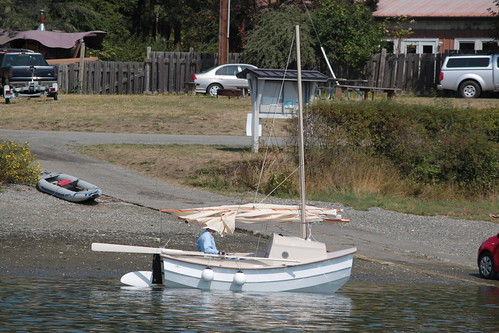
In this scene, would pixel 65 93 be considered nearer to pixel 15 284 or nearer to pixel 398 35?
pixel 398 35

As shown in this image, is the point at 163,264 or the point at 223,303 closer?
the point at 223,303

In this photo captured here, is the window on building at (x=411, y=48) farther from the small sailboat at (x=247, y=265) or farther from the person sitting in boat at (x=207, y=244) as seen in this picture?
the person sitting in boat at (x=207, y=244)

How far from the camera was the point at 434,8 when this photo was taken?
49594mm

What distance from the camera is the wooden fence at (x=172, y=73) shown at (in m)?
44.3

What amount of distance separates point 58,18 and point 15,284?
150 ft

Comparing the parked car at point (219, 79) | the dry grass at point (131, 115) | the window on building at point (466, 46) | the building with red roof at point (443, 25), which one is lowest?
the dry grass at point (131, 115)

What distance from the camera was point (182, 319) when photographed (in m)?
12.6

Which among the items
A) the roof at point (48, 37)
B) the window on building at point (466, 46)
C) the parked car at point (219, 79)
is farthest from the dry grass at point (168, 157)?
the window on building at point (466, 46)

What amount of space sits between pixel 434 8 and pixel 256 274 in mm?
37445

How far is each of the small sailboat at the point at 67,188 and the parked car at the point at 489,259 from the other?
9115mm

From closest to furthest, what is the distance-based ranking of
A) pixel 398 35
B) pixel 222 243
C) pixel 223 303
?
pixel 223 303
pixel 222 243
pixel 398 35

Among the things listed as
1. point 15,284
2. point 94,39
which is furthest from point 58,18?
point 15,284

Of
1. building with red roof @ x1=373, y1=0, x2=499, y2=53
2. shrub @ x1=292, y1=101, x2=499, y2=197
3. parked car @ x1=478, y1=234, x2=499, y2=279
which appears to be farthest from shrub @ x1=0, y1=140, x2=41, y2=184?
building with red roof @ x1=373, y1=0, x2=499, y2=53

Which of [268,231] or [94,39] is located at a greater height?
[94,39]
